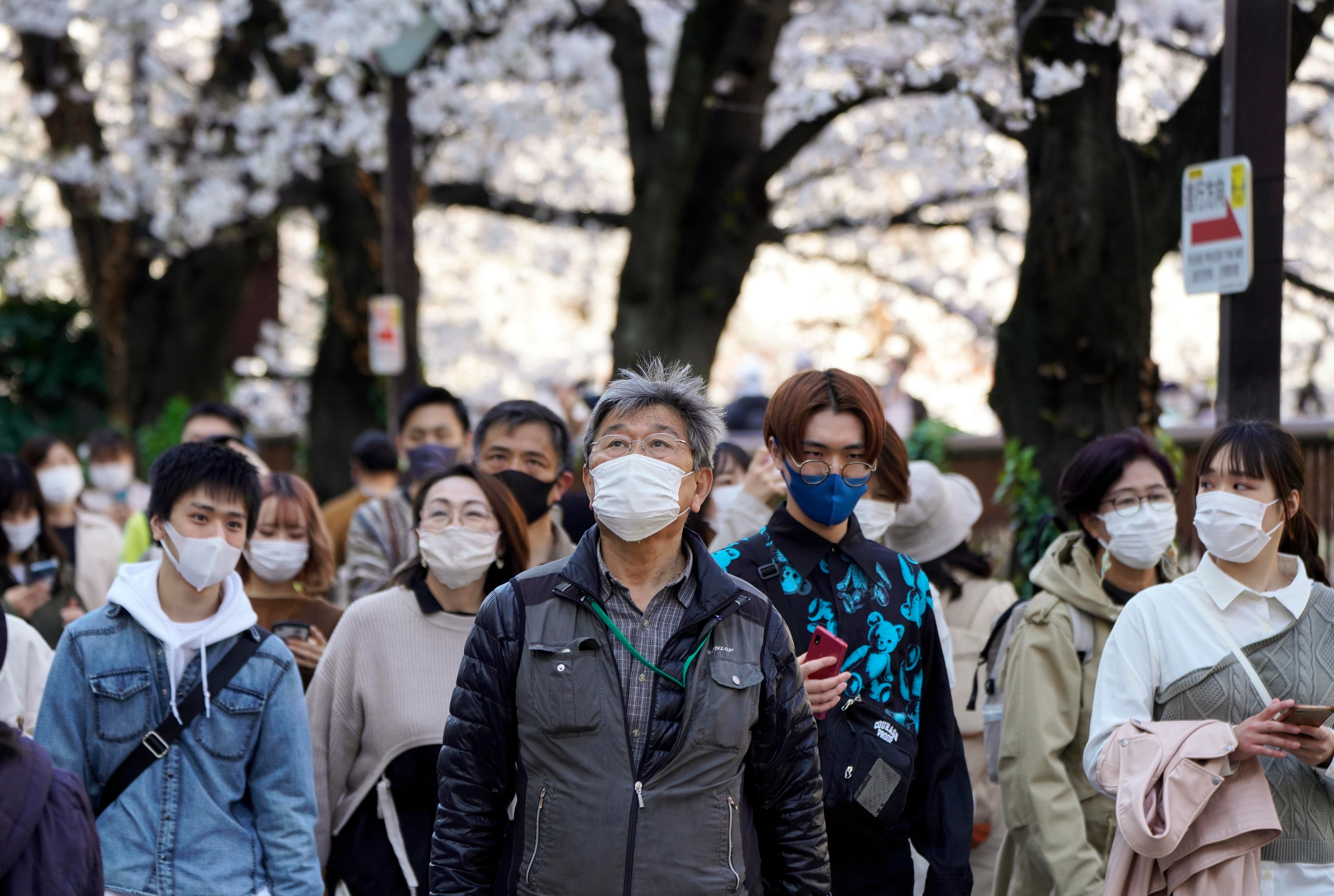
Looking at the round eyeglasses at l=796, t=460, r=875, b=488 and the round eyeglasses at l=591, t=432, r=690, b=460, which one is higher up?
the round eyeglasses at l=591, t=432, r=690, b=460

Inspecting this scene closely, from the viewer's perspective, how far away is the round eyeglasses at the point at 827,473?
12.6 ft

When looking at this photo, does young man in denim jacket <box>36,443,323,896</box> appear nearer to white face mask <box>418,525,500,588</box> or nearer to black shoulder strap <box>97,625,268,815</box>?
black shoulder strap <box>97,625,268,815</box>

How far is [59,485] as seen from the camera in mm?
7793

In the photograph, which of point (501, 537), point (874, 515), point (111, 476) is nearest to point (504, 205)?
point (111, 476)

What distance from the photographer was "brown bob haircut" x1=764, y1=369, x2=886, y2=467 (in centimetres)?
389

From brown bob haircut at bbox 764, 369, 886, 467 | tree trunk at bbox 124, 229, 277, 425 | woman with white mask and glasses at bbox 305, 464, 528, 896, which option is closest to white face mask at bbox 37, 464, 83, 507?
woman with white mask and glasses at bbox 305, 464, 528, 896

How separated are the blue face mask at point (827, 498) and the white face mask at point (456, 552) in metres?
1.22

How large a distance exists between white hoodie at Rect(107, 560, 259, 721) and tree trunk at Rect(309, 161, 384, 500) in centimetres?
1203

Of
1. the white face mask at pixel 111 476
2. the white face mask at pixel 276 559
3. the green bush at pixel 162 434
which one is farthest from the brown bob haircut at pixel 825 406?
the green bush at pixel 162 434

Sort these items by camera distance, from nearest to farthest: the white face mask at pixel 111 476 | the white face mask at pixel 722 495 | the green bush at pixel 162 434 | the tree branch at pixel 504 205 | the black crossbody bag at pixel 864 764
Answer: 1. the black crossbody bag at pixel 864 764
2. the white face mask at pixel 722 495
3. the white face mask at pixel 111 476
4. the tree branch at pixel 504 205
5. the green bush at pixel 162 434

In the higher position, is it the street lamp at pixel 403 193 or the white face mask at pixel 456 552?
the street lamp at pixel 403 193

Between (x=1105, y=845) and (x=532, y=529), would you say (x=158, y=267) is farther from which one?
(x=1105, y=845)

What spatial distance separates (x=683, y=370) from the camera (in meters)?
3.43

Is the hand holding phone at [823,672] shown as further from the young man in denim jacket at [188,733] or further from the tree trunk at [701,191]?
the tree trunk at [701,191]
